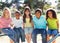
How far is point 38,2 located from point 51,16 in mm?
230

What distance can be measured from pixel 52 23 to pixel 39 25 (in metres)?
0.16

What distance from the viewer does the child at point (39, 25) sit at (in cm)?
238

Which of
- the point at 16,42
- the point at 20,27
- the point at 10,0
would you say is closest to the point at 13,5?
the point at 10,0

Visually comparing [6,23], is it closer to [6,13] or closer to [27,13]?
[6,13]

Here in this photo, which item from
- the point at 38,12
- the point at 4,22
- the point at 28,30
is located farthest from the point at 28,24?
the point at 4,22

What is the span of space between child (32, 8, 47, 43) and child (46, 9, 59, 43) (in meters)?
0.06

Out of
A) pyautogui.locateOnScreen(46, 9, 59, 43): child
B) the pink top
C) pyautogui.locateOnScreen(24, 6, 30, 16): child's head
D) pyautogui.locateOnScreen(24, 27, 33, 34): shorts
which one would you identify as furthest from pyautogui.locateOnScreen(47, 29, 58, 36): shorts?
the pink top

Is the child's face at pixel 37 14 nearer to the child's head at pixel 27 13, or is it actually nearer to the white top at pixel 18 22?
the child's head at pixel 27 13

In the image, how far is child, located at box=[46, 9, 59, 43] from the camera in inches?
93.2

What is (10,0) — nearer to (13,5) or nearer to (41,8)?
(13,5)

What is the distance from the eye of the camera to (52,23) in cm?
239

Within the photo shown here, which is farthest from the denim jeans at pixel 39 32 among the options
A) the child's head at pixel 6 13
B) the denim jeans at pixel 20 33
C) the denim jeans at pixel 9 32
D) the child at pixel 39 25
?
the child's head at pixel 6 13

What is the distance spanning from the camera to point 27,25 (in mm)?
2398

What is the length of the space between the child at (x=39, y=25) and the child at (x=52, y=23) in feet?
0.20
